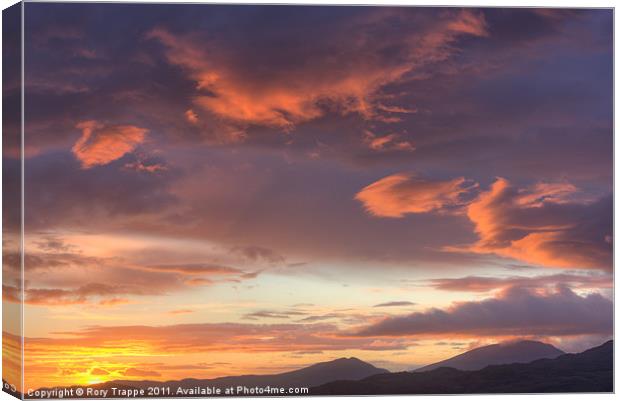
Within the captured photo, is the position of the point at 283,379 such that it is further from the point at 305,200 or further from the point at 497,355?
the point at 497,355

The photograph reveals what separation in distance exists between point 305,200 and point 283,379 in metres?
2.97

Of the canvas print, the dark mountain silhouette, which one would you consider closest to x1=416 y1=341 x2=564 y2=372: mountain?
the canvas print

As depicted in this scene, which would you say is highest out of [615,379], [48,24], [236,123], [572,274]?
[48,24]

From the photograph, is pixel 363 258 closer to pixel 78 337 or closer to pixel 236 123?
pixel 236 123

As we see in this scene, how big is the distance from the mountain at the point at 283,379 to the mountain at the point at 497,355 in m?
1.11

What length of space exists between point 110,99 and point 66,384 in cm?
465

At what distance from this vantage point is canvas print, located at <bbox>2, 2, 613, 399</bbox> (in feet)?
68.5

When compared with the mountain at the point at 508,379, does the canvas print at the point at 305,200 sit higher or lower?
higher

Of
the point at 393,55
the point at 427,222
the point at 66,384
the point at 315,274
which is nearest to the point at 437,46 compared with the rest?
the point at 393,55

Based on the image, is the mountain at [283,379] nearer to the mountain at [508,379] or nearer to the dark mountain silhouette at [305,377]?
the dark mountain silhouette at [305,377]

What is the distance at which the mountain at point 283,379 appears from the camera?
21.1 metres

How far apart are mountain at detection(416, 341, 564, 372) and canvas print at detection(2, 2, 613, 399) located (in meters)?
→ 0.03

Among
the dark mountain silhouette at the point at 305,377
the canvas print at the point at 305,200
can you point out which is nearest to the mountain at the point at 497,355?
the canvas print at the point at 305,200

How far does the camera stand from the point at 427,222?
71.5ft
